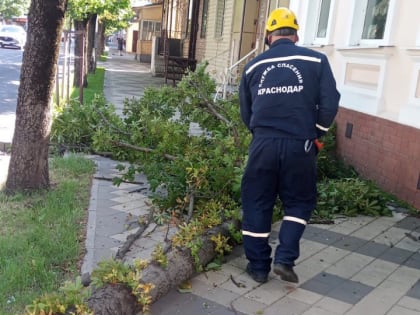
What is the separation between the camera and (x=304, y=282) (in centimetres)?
374

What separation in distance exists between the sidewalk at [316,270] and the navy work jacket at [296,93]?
113 centimetres

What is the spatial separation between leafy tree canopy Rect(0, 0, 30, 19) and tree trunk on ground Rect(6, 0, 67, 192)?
71.9 m

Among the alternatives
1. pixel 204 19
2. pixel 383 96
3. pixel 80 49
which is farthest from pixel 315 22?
pixel 204 19

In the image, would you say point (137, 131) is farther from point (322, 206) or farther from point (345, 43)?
point (345, 43)

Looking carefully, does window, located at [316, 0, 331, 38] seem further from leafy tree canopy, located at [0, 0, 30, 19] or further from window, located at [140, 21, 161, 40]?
leafy tree canopy, located at [0, 0, 30, 19]

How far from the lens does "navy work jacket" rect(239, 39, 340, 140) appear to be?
342 cm

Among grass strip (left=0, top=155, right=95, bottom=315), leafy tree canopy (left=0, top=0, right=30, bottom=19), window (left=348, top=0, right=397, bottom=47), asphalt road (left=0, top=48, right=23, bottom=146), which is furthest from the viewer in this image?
leafy tree canopy (left=0, top=0, right=30, bottom=19)

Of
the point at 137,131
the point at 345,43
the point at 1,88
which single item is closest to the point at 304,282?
the point at 137,131

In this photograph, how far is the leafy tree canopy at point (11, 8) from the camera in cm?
7062

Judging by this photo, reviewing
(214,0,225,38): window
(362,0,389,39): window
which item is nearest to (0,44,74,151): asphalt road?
(362,0,389,39): window

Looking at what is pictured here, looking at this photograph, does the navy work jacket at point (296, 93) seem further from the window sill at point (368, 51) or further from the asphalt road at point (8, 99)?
the asphalt road at point (8, 99)

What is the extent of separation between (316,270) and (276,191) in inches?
31.6

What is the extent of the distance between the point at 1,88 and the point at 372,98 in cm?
1159

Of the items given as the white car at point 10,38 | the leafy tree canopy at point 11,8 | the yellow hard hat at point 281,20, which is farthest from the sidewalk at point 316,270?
the leafy tree canopy at point 11,8
